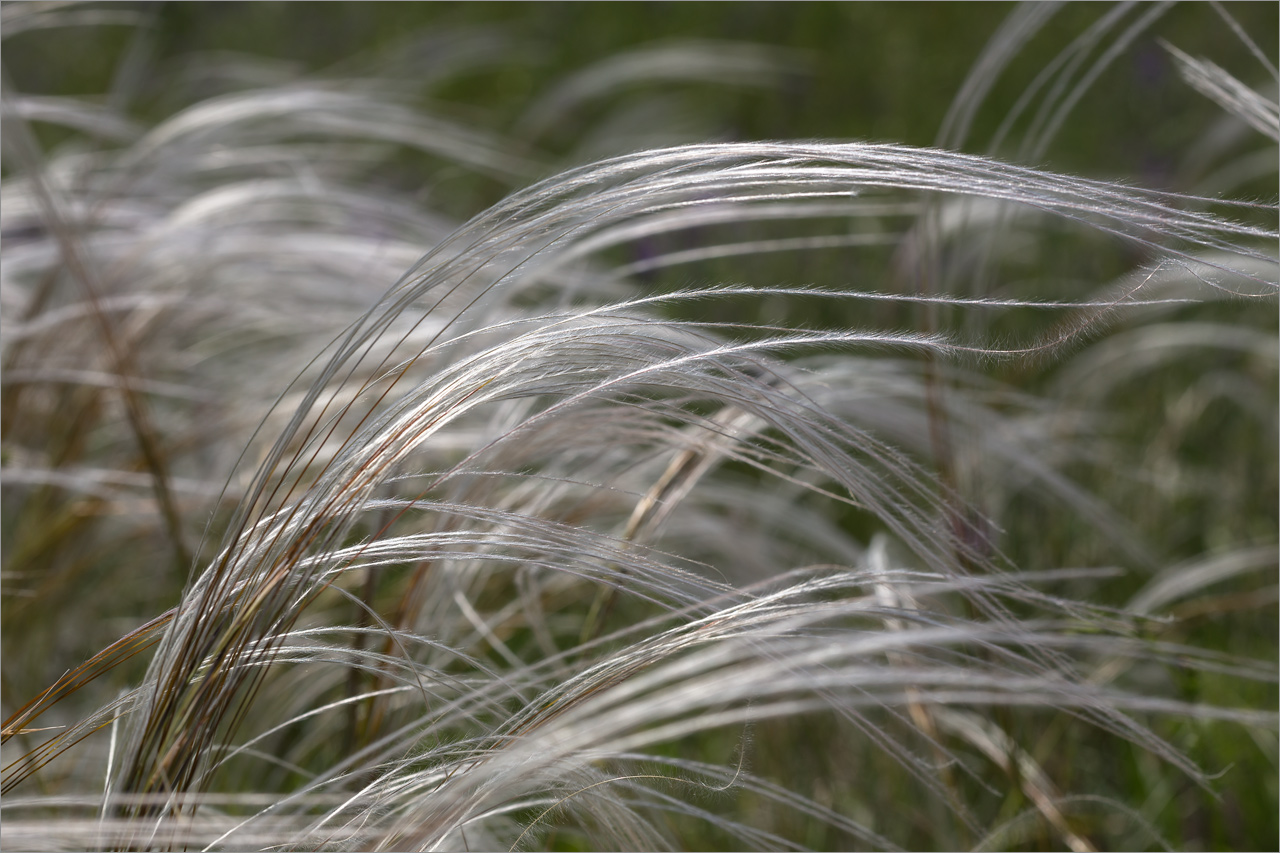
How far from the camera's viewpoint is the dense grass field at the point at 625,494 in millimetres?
590

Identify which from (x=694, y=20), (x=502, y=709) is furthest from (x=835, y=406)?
(x=694, y=20)

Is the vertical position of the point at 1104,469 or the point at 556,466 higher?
the point at 1104,469

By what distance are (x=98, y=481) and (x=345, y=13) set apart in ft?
12.7

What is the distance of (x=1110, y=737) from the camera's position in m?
1.35

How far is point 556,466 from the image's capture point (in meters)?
1.06

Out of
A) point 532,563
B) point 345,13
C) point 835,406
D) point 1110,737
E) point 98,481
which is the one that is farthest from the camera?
point 345,13

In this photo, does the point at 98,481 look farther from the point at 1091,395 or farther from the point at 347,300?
the point at 1091,395

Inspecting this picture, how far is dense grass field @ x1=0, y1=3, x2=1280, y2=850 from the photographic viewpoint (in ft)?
1.94

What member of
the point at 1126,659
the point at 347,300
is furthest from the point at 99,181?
the point at 1126,659

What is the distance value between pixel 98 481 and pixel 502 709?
77 cm

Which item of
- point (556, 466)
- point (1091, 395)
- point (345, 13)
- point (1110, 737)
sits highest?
point (345, 13)

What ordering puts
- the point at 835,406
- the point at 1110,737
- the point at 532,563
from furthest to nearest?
the point at 1110,737 < the point at 835,406 < the point at 532,563

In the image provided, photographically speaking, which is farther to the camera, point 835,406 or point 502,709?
point 835,406

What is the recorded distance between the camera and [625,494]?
0.93 meters
